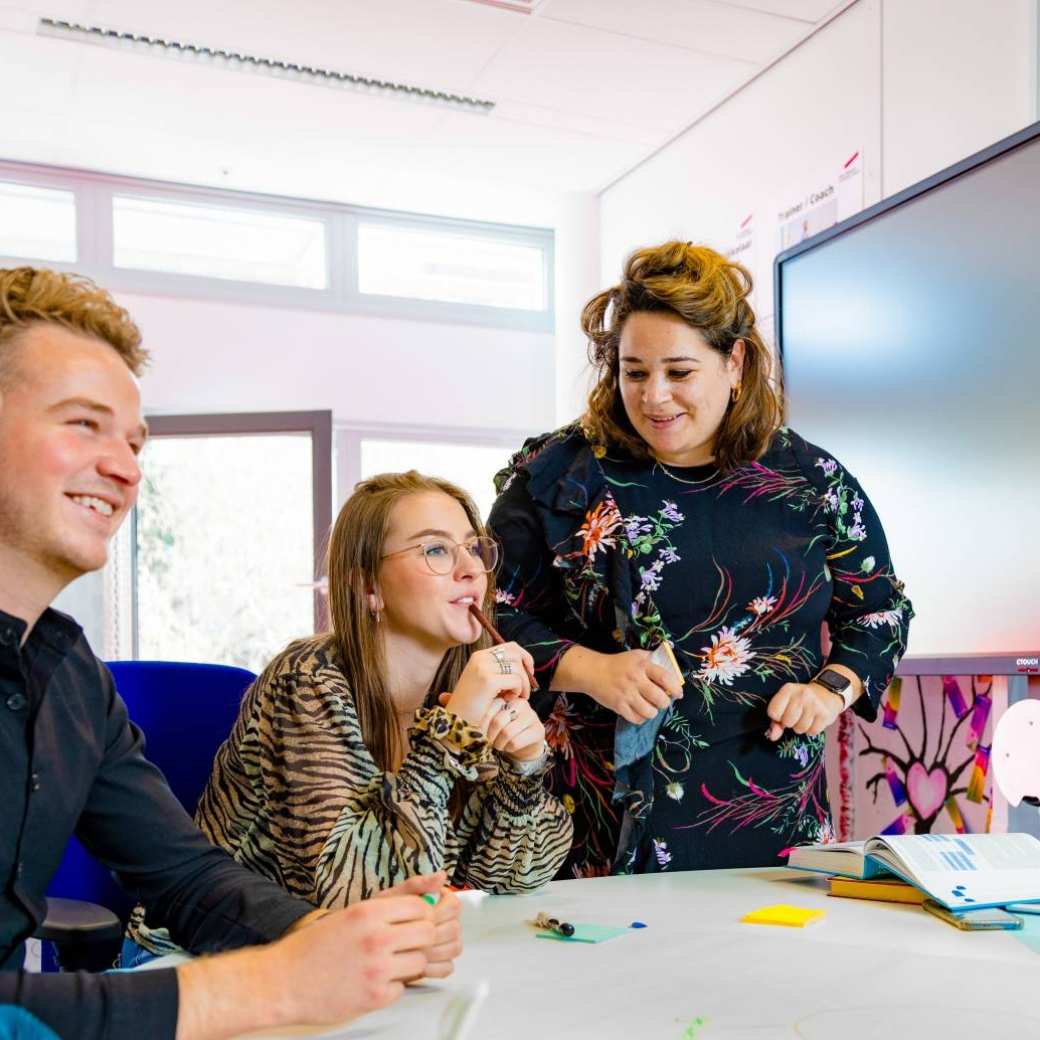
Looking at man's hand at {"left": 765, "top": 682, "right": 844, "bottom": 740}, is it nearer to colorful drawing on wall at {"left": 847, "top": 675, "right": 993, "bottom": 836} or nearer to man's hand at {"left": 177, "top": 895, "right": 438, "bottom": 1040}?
man's hand at {"left": 177, "top": 895, "right": 438, "bottom": 1040}

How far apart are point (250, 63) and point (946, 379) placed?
9.00 ft

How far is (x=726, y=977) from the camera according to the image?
106 cm

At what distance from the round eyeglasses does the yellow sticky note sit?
0.56 m

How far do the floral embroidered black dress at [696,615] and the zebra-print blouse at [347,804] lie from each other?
7.9 inches

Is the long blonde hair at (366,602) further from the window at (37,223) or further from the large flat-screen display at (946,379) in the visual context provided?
the window at (37,223)

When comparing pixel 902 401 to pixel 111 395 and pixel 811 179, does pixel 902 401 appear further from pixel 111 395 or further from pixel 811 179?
pixel 111 395

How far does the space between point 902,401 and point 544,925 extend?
6.48 feet

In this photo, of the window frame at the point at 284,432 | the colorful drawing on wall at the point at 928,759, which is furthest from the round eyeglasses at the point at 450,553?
the window frame at the point at 284,432

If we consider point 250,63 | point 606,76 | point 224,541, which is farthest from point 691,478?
point 224,541

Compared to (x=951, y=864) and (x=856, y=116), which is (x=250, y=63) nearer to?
(x=856, y=116)

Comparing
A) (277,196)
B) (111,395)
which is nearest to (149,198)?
(277,196)

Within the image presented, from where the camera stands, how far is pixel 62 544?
3.24ft

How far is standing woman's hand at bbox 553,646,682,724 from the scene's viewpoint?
4.90 ft

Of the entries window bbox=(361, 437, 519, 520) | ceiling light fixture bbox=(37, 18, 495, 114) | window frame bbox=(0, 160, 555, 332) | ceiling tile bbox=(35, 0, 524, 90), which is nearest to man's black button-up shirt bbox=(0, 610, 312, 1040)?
ceiling tile bbox=(35, 0, 524, 90)
